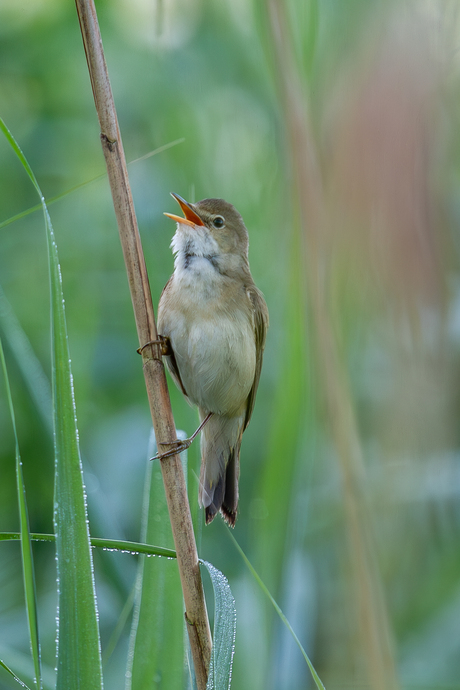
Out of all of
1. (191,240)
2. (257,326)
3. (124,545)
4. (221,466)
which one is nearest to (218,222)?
(191,240)

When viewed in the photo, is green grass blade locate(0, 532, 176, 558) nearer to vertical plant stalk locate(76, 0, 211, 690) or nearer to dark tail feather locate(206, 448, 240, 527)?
vertical plant stalk locate(76, 0, 211, 690)

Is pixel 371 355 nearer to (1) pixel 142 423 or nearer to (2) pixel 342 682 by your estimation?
(1) pixel 142 423

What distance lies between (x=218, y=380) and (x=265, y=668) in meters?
0.65

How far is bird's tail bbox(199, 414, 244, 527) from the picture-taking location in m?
1.33

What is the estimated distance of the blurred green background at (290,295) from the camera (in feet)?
3.44

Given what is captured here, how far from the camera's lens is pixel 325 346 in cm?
106

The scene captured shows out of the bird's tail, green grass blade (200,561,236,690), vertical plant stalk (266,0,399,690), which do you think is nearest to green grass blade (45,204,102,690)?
green grass blade (200,561,236,690)

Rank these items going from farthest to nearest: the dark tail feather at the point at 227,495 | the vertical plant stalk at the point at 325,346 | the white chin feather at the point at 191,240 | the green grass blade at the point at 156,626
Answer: the white chin feather at the point at 191,240
the dark tail feather at the point at 227,495
the vertical plant stalk at the point at 325,346
the green grass blade at the point at 156,626

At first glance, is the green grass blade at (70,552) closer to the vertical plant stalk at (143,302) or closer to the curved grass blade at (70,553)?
the curved grass blade at (70,553)

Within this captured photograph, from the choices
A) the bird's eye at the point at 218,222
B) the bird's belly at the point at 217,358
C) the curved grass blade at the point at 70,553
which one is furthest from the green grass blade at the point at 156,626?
the bird's eye at the point at 218,222

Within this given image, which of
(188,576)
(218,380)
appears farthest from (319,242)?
(188,576)

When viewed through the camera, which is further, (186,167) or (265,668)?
(186,167)

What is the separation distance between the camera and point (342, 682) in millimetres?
1299

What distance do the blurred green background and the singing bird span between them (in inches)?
2.5
